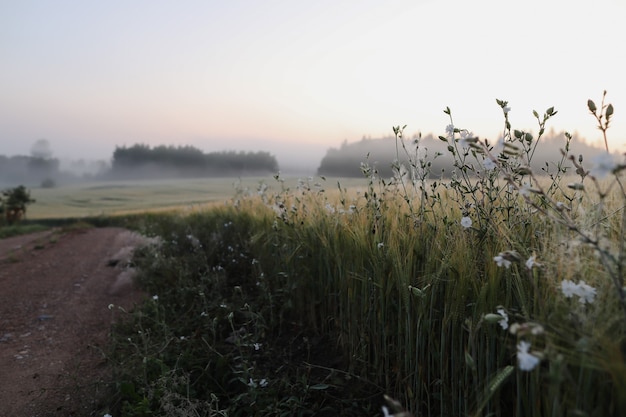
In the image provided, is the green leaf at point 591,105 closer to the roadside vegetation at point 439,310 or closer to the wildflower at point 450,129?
the roadside vegetation at point 439,310

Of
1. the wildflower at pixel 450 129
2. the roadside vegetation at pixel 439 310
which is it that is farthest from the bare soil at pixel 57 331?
the wildflower at pixel 450 129

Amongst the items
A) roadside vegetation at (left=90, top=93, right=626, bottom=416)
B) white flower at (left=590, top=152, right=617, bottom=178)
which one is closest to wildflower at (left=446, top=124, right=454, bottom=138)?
A: roadside vegetation at (left=90, top=93, right=626, bottom=416)

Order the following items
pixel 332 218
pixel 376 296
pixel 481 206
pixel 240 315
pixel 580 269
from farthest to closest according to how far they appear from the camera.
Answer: pixel 240 315
pixel 332 218
pixel 376 296
pixel 481 206
pixel 580 269

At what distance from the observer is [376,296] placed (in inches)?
90.4

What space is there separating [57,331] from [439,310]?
4074 mm

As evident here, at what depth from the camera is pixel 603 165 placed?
0.91 metres

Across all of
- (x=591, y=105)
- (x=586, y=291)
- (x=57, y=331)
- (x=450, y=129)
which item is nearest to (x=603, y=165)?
(x=586, y=291)

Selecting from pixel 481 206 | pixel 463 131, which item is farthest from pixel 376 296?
pixel 463 131

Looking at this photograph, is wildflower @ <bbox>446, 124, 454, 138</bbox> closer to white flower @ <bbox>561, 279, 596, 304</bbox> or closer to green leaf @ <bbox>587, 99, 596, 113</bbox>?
green leaf @ <bbox>587, 99, 596, 113</bbox>

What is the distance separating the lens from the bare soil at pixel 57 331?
9.44 feet

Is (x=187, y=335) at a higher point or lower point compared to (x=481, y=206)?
lower

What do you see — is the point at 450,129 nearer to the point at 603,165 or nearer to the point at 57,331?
the point at 603,165

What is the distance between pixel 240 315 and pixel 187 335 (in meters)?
0.47

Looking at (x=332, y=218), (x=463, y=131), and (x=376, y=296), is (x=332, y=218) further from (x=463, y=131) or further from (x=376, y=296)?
(x=463, y=131)
